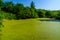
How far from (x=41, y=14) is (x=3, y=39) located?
62234 millimetres

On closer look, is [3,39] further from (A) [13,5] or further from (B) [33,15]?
(A) [13,5]

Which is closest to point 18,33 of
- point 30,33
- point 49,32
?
point 30,33

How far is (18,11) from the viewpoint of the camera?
62250 mm

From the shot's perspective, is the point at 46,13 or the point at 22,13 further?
the point at 46,13

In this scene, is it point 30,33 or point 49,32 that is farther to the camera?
point 49,32

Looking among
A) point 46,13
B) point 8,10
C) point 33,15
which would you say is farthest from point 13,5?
point 46,13

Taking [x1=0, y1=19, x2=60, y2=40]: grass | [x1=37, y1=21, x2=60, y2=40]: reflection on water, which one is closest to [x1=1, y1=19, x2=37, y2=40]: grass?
[x1=0, y1=19, x2=60, y2=40]: grass

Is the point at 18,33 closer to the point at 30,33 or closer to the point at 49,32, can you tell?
the point at 30,33

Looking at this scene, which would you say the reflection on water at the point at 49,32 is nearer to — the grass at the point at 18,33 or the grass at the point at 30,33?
the grass at the point at 30,33

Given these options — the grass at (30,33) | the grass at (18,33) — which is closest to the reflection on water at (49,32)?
the grass at (30,33)

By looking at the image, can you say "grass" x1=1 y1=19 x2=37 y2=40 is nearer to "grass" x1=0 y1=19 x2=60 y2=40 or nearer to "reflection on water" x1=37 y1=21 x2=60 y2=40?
"grass" x1=0 y1=19 x2=60 y2=40

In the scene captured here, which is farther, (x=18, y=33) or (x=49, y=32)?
(x=49, y=32)

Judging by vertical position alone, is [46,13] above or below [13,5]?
below

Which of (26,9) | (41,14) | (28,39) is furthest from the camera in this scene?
(41,14)
